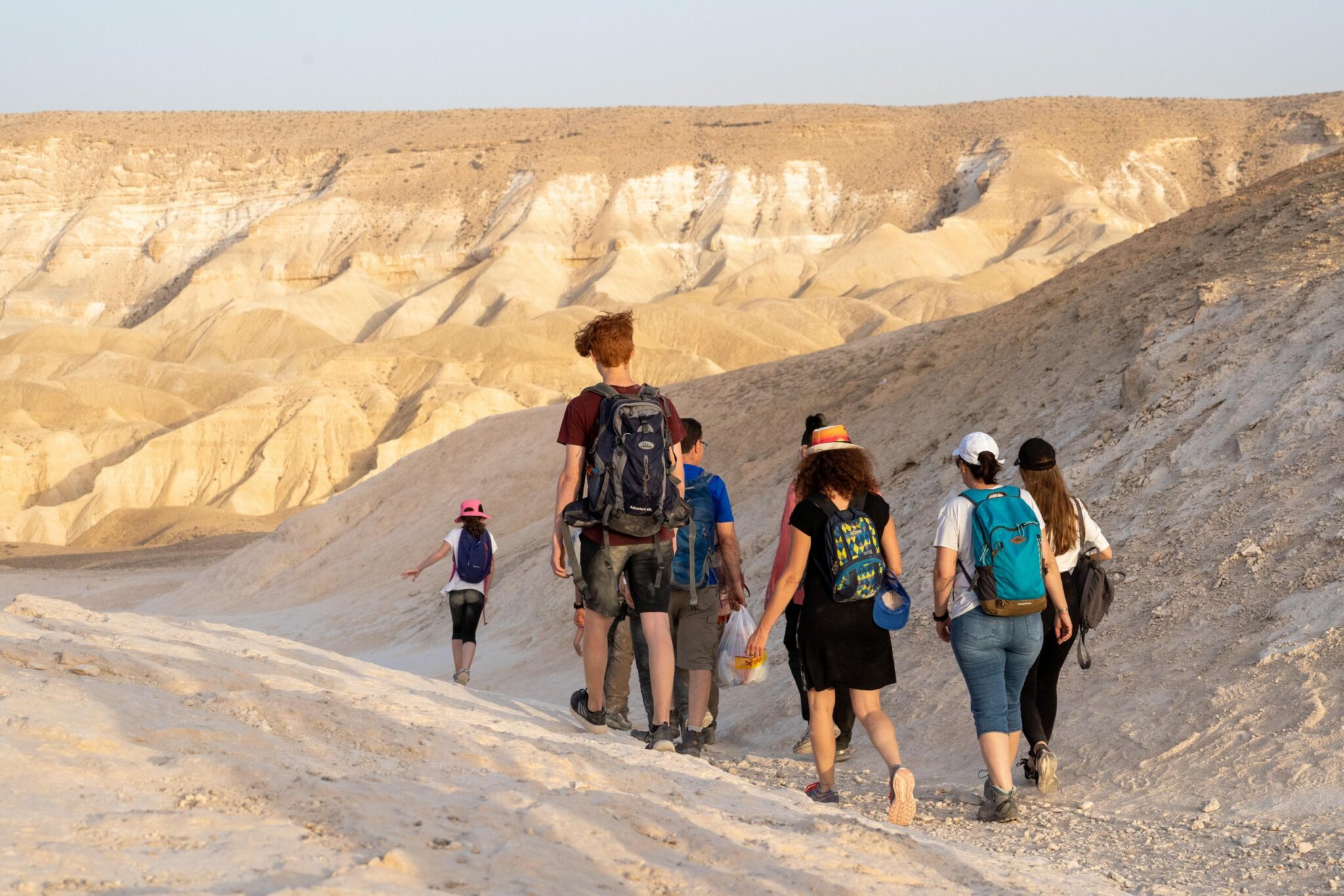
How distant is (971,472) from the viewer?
17.8 ft

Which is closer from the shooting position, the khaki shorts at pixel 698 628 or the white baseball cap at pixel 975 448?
the white baseball cap at pixel 975 448

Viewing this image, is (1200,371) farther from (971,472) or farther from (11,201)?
(11,201)

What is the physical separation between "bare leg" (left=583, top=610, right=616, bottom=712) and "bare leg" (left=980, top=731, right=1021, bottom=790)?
176 centimetres

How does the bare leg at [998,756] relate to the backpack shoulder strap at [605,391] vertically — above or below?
below

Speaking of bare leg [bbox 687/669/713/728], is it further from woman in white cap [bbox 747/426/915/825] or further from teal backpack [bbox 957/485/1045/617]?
teal backpack [bbox 957/485/1045/617]

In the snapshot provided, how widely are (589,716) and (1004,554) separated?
2215 millimetres

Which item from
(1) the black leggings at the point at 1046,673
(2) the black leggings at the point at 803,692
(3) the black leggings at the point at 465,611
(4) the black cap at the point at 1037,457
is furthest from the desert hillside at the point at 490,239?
(4) the black cap at the point at 1037,457

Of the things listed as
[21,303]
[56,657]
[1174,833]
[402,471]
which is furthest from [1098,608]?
[21,303]

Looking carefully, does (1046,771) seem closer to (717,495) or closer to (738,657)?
(738,657)

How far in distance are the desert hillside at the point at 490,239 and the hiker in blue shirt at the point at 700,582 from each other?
128 ft

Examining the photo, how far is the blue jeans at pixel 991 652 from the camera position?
543cm

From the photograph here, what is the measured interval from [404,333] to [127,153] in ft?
120

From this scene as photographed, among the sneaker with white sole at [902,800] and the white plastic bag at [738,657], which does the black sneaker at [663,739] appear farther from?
the sneaker with white sole at [902,800]

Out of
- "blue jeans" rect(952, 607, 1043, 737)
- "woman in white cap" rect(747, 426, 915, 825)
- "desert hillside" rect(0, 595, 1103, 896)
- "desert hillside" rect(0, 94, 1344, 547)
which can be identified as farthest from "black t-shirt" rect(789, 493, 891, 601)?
"desert hillside" rect(0, 94, 1344, 547)
